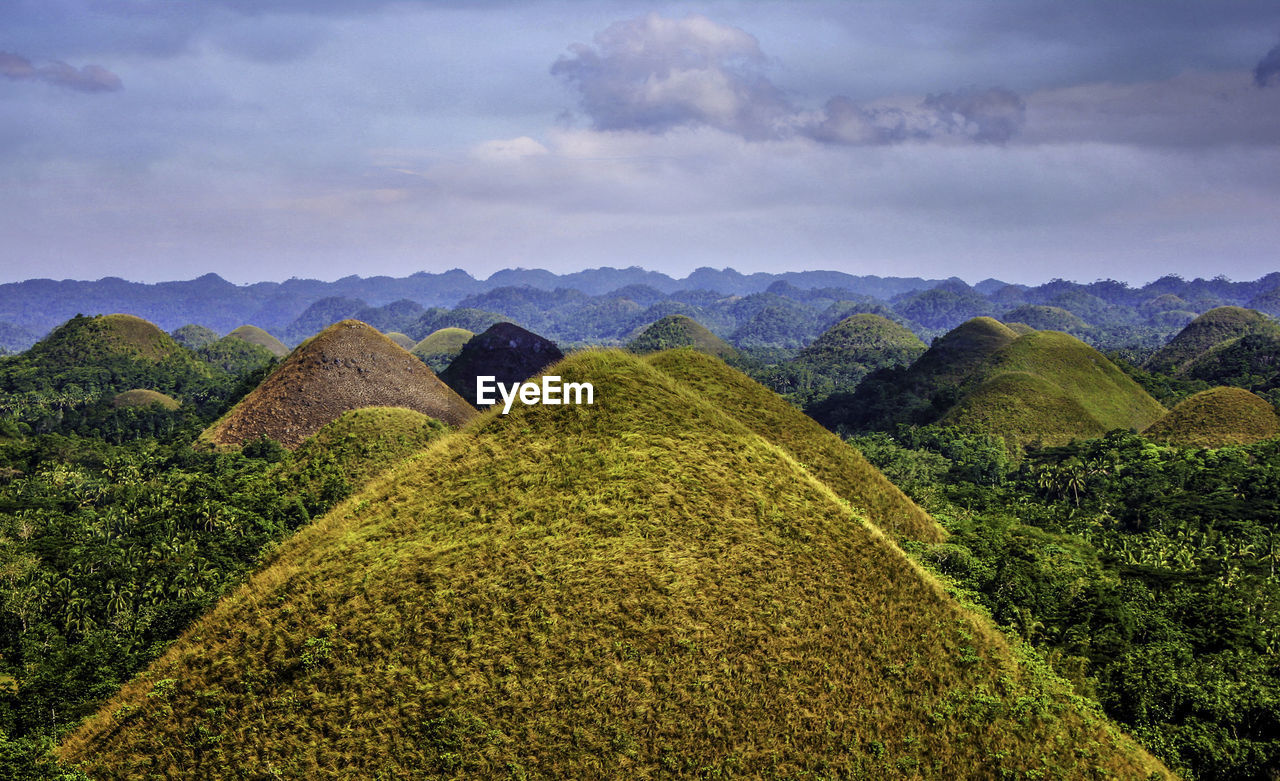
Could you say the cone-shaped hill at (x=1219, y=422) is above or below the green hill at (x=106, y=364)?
below

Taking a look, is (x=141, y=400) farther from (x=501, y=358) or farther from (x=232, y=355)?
(x=232, y=355)

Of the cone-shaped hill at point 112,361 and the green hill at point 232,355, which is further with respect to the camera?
the green hill at point 232,355

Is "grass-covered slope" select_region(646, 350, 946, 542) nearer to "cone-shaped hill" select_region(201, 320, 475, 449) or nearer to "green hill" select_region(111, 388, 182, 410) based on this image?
"cone-shaped hill" select_region(201, 320, 475, 449)

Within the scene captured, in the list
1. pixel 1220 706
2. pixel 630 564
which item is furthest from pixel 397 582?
pixel 1220 706

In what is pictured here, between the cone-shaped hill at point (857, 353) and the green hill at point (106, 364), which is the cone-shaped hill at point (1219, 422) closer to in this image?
the cone-shaped hill at point (857, 353)

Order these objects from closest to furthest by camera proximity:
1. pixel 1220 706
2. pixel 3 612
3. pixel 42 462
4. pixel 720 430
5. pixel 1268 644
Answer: pixel 1220 706, pixel 720 430, pixel 1268 644, pixel 3 612, pixel 42 462

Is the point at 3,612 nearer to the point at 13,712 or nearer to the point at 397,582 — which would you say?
the point at 13,712

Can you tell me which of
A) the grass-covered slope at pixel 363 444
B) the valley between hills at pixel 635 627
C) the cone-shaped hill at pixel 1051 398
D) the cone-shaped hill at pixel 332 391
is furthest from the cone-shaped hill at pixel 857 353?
the valley between hills at pixel 635 627
